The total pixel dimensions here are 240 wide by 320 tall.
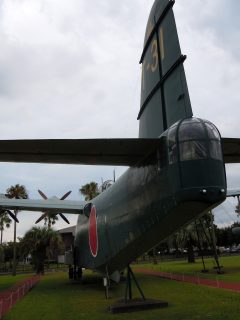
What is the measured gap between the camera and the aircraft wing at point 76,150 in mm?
8824

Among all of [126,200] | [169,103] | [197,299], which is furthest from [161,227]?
[197,299]

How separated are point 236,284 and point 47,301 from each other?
1058 centimetres

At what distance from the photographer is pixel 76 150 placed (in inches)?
374

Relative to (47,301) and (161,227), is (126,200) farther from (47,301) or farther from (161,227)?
(47,301)

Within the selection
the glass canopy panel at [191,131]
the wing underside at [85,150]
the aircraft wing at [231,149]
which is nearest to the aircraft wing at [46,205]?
the wing underside at [85,150]

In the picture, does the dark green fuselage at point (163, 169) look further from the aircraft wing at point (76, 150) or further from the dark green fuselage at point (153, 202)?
the aircraft wing at point (76, 150)

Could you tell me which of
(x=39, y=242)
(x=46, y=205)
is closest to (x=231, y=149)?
(x=46, y=205)

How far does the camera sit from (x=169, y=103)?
37.6 feet

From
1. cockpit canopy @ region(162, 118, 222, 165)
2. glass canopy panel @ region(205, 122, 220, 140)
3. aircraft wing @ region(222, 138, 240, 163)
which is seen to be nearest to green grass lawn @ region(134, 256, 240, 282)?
aircraft wing @ region(222, 138, 240, 163)

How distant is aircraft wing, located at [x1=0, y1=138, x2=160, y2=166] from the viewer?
8824mm

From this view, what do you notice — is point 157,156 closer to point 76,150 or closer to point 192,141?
point 192,141

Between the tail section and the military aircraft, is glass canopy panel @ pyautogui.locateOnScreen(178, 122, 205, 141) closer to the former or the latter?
the military aircraft

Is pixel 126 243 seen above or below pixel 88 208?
below

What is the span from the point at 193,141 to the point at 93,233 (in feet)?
37.4
